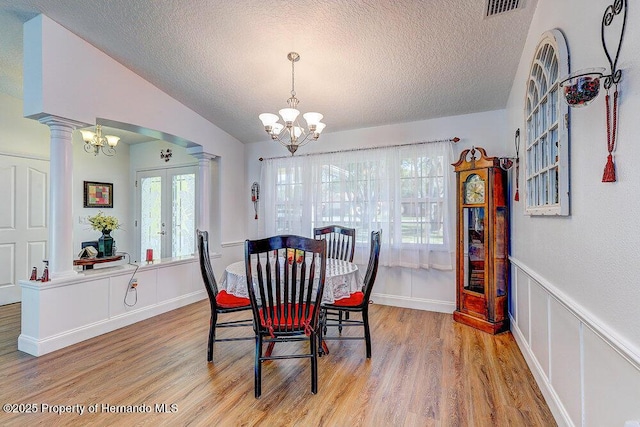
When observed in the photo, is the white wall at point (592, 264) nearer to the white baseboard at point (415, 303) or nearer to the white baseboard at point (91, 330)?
the white baseboard at point (415, 303)

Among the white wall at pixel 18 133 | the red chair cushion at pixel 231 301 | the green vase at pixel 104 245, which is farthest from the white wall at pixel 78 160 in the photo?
the red chair cushion at pixel 231 301

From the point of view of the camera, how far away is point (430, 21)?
2.38 meters

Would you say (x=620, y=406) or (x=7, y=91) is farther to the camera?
(x=7, y=91)

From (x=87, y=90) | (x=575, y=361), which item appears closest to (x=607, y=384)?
(x=575, y=361)

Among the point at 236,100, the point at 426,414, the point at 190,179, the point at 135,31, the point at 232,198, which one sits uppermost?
the point at 135,31

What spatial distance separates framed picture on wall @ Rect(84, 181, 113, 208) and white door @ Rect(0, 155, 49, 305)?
0.60m

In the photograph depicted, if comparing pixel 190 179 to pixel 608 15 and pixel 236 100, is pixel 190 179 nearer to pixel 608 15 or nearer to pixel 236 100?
pixel 236 100

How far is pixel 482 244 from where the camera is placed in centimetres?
324

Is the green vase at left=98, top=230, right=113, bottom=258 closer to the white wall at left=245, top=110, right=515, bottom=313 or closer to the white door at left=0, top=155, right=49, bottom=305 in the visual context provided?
the white door at left=0, top=155, right=49, bottom=305

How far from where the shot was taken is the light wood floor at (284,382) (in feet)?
5.98

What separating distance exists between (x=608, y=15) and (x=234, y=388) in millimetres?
2725

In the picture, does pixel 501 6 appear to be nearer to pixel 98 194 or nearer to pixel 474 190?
pixel 474 190

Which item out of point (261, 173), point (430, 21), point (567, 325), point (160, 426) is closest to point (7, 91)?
point (261, 173)

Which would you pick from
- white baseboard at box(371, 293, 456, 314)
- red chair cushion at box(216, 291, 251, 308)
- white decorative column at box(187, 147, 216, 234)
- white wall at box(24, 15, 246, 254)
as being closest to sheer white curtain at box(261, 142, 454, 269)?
white baseboard at box(371, 293, 456, 314)
